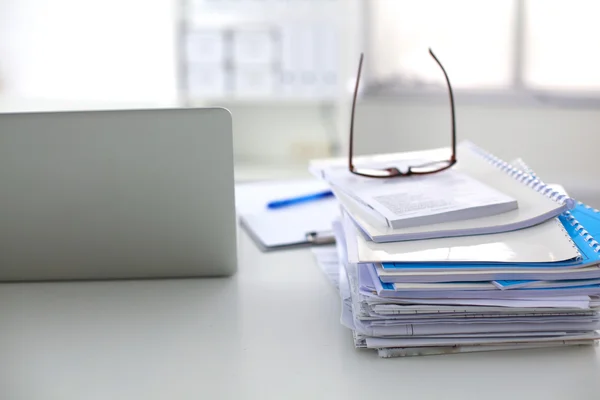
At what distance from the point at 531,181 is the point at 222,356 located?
48 cm

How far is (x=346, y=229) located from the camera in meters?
0.87

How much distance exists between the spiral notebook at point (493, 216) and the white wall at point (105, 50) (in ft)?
6.43

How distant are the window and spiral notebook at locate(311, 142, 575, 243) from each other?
5.85 ft

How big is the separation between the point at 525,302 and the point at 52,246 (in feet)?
1.90

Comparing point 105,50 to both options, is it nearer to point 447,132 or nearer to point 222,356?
point 447,132

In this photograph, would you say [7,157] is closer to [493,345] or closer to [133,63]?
[493,345]

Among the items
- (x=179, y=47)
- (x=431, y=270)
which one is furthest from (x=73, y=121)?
(x=179, y=47)

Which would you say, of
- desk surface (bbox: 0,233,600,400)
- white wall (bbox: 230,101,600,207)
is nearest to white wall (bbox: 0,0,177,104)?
white wall (bbox: 230,101,600,207)

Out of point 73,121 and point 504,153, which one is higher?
point 73,121

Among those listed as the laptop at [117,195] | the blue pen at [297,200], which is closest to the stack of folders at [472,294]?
the laptop at [117,195]

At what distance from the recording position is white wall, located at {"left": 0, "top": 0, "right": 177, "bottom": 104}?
275cm

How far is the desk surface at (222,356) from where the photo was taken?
0.64 metres

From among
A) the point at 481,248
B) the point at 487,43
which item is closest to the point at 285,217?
the point at 481,248

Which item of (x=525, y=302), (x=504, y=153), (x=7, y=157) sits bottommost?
(x=504, y=153)
